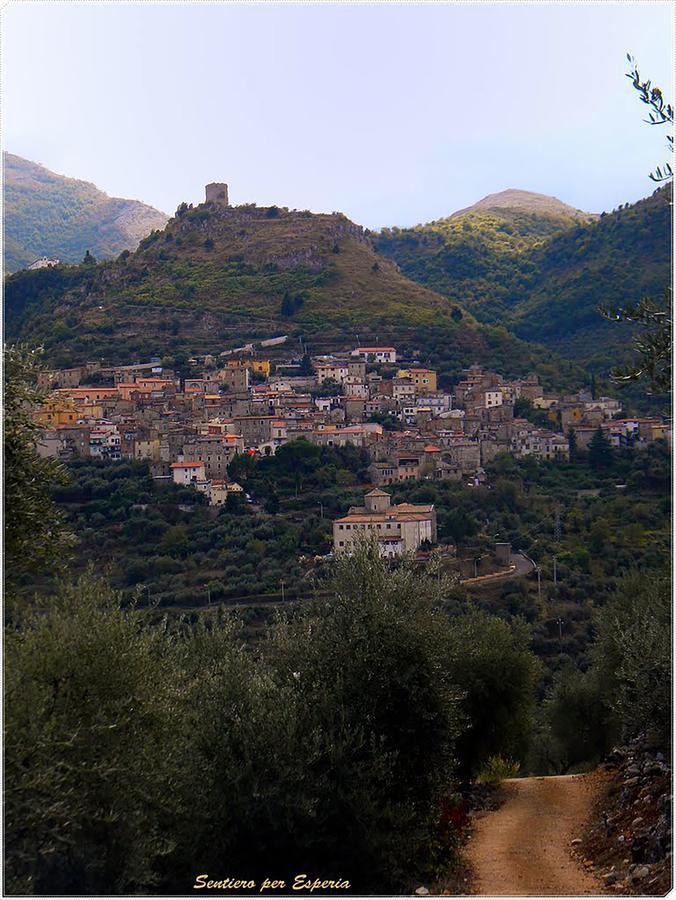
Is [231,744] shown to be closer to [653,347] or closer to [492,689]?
[653,347]

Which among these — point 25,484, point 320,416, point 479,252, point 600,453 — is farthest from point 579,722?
point 479,252

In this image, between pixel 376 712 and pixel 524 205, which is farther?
pixel 524 205

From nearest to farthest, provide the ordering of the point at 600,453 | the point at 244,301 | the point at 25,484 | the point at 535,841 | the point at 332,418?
the point at 25,484, the point at 535,841, the point at 600,453, the point at 332,418, the point at 244,301

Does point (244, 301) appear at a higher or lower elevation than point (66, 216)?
lower

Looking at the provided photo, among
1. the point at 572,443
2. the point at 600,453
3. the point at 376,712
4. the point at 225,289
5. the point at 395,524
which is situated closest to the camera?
the point at 376,712

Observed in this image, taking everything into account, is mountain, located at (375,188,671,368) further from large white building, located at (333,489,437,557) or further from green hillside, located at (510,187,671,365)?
large white building, located at (333,489,437,557)

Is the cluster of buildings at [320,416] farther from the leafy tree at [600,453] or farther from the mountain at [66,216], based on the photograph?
the mountain at [66,216]

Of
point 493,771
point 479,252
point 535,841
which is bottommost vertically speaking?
point 493,771
